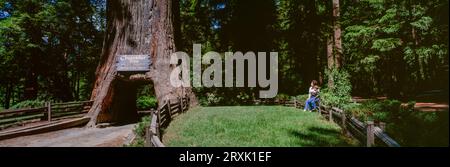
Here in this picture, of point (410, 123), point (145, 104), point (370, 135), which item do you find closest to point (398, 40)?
point (145, 104)

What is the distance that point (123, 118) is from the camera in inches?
851

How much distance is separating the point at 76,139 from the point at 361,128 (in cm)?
1008

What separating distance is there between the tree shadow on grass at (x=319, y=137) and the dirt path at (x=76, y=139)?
5276 millimetres

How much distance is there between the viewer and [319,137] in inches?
449

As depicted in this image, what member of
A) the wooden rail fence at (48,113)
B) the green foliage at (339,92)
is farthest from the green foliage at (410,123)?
the wooden rail fence at (48,113)

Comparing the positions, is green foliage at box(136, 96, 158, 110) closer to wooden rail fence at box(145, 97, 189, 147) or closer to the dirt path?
wooden rail fence at box(145, 97, 189, 147)

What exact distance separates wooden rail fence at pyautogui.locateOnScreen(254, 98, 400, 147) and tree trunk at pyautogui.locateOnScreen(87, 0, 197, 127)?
7.95 metres

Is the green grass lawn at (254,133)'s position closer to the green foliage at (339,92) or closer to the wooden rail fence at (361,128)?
the wooden rail fence at (361,128)

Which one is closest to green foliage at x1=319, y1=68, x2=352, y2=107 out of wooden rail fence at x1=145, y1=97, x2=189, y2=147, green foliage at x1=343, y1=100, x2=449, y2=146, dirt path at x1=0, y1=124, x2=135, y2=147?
green foliage at x1=343, y1=100, x2=449, y2=146

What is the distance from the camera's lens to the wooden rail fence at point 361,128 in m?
8.39

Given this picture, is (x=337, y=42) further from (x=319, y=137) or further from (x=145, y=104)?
(x=145, y=104)

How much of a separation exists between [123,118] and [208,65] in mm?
13614
